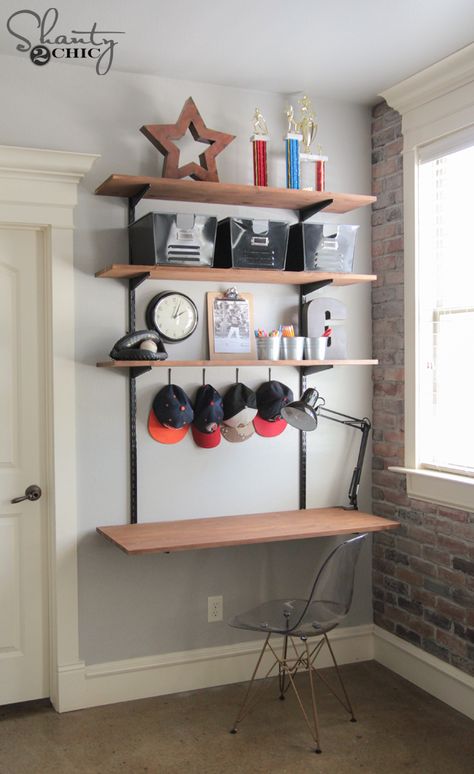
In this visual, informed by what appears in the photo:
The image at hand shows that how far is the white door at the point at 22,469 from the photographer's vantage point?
3.26 metres

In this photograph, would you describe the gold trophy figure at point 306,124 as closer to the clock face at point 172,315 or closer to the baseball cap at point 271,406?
the clock face at point 172,315

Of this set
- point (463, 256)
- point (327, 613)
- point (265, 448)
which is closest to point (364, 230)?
point (463, 256)

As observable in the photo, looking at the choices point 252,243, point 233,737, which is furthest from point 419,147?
point 233,737

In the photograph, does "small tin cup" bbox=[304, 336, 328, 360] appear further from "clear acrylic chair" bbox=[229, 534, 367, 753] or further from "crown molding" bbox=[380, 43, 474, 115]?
"crown molding" bbox=[380, 43, 474, 115]

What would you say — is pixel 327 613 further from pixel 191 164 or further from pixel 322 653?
pixel 191 164

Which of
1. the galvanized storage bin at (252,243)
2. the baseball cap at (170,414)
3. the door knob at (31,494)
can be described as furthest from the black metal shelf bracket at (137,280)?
the door knob at (31,494)

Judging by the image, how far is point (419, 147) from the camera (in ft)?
11.3

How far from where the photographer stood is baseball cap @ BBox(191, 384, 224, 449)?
134 inches

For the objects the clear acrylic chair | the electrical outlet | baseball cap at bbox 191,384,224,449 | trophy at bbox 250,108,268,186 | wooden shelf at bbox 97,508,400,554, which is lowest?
the electrical outlet

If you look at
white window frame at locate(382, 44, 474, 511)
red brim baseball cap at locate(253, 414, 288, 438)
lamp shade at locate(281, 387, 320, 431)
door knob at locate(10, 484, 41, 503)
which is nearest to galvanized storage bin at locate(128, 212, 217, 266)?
lamp shade at locate(281, 387, 320, 431)

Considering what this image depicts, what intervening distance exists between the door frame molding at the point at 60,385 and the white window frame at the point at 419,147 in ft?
4.54

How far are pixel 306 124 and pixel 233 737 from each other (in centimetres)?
261

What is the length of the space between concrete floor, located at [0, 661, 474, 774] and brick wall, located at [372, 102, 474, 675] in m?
0.33

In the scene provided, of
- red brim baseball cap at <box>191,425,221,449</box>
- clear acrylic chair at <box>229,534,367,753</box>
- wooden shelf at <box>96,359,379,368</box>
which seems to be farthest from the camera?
red brim baseball cap at <box>191,425,221,449</box>
